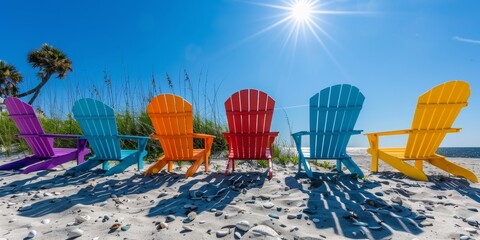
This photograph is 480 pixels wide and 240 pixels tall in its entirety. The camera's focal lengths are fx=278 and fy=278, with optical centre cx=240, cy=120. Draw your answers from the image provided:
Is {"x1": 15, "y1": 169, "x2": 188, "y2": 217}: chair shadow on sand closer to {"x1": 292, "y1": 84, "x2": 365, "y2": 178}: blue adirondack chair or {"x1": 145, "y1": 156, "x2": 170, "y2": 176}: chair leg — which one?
{"x1": 145, "y1": 156, "x2": 170, "y2": 176}: chair leg

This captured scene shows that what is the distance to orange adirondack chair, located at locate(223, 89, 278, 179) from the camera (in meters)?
3.50

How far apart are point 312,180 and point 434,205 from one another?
116 centimetres

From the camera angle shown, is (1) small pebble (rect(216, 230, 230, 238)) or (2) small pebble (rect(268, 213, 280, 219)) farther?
(2) small pebble (rect(268, 213, 280, 219))

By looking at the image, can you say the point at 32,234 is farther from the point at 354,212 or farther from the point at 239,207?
the point at 354,212

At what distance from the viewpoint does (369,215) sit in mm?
2020

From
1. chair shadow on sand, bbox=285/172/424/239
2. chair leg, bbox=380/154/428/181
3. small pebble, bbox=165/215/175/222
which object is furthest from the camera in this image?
chair leg, bbox=380/154/428/181

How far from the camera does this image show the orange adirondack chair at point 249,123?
3502 mm

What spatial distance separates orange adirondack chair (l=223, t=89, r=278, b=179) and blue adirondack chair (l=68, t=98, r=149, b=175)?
3.95ft

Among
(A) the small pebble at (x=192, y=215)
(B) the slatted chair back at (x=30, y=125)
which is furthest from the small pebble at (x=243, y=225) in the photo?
(B) the slatted chair back at (x=30, y=125)

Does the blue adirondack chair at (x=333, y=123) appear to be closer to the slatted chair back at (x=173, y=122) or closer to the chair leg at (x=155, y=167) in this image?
the slatted chair back at (x=173, y=122)

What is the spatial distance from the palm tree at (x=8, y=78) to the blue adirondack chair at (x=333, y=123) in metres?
21.9

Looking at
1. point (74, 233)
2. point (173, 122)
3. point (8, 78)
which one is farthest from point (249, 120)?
point (8, 78)

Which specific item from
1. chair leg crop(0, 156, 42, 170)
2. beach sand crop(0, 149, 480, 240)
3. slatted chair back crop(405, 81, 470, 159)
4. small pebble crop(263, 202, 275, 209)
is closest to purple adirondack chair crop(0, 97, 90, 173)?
chair leg crop(0, 156, 42, 170)

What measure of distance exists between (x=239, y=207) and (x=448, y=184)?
259 cm
